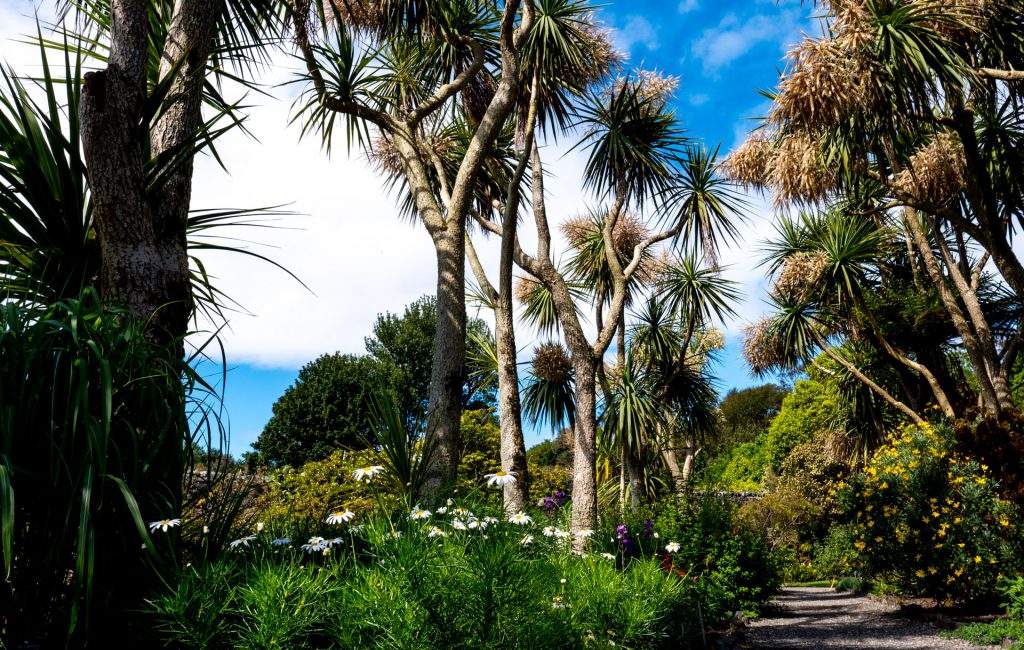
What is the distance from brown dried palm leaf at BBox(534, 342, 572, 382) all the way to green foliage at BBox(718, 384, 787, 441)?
2544 cm

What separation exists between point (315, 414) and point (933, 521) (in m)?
19.0

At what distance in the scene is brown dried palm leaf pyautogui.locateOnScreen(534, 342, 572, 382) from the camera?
1059 centimetres

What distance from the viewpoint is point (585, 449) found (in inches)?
291

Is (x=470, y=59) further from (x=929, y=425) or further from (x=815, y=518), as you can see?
(x=815, y=518)

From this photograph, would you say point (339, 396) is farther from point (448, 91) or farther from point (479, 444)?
point (448, 91)

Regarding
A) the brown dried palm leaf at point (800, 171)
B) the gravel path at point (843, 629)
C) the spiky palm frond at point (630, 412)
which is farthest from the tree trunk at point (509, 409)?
the brown dried palm leaf at point (800, 171)

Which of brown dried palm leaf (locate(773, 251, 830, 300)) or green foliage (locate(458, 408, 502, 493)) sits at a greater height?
brown dried palm leaf (locate(773, 251, 830, 300))

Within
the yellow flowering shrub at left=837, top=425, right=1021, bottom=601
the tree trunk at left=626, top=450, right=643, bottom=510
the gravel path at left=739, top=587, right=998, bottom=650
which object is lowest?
the gravel path at left=739, top=587, right=998, bottom=650

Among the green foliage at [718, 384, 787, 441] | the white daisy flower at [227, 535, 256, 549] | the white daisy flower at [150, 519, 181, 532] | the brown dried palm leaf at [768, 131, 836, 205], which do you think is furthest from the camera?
the green foliage at [718, 384, 787, 441]

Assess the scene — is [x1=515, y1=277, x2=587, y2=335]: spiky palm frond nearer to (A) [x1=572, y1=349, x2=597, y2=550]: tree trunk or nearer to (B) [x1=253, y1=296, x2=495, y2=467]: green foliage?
(A) [x1=572, y1=349, x2=597, y2=550]: tree trunk

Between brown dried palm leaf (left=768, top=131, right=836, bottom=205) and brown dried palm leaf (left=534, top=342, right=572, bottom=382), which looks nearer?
brown dried palm leaf (left=768, top=131, right=836, bottom=205)

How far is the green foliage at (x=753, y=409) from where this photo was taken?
34.6m

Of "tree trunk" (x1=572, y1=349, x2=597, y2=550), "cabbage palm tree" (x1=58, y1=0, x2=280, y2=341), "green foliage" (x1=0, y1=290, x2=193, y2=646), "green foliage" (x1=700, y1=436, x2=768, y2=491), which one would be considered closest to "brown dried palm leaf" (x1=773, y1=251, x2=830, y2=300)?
"tree trunk" (x1=572, y1=349, x2=597, y2=550)

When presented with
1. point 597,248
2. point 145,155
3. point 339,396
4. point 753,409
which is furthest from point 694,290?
point 753,409
